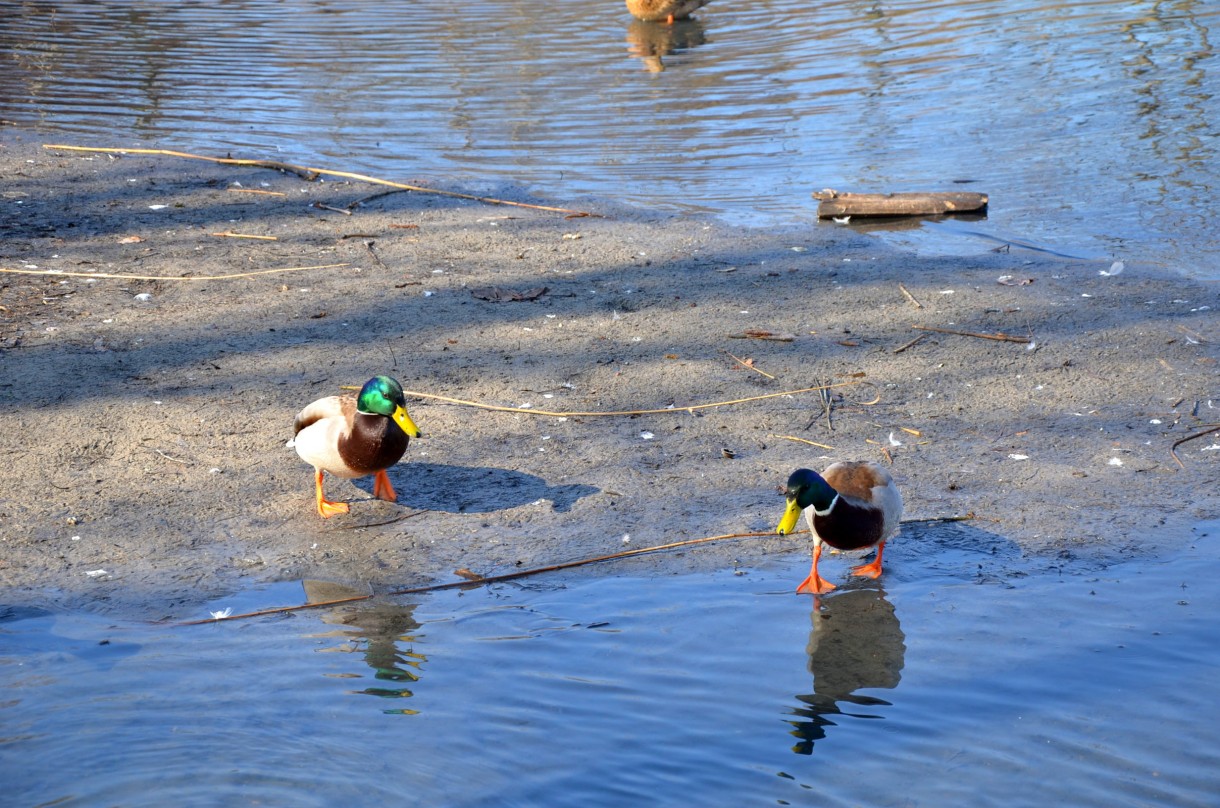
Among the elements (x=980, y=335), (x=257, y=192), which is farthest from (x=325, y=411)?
(x=257, y=192)

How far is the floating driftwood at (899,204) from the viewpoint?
9.38 metres

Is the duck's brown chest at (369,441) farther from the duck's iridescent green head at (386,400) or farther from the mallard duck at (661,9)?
the mallard duck at (661,9)

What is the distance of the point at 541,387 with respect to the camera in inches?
259

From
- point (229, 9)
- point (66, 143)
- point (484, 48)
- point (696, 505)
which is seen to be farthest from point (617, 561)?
point (229, 9)

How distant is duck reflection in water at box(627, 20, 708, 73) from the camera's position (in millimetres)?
18000

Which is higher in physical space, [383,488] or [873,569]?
[383,488]

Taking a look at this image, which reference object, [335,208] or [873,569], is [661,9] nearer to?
[335,208]

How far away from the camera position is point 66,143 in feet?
38.4

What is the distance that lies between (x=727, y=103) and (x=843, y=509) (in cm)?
1075

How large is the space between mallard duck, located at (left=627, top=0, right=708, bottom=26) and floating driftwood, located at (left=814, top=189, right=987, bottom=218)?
12.0 m

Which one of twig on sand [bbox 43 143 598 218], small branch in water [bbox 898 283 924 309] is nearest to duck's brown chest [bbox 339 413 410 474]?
small branch in water [bbox 898 283 924 309]

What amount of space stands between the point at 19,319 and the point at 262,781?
463cm

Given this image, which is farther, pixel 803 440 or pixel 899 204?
pixel 899 204

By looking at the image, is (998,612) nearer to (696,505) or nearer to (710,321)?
(696,505)
